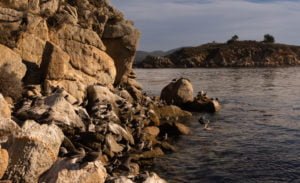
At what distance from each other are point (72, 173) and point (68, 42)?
2390 cm

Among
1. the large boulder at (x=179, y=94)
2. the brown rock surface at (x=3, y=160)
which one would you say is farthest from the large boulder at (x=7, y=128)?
the large boulder at (x=179, y=94)

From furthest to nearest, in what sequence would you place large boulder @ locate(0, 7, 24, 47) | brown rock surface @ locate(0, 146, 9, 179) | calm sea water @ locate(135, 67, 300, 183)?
large boulder @ locate(0, 7, 24, 47) → calm sea water @ locate(135, 67, 300, 183) → brown rock surface @ locate(0, 146, 9, 179)

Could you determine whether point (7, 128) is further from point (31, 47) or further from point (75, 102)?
point (31, 47)

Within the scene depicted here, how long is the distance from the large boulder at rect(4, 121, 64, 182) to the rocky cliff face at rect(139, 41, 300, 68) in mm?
134942

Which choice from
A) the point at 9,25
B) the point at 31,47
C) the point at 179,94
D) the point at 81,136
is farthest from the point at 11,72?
the point at 179,94

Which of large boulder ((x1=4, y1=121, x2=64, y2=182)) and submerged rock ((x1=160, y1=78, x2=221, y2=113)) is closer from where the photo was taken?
large boulder ((x1=4, y1=121, x2=64, y2=182))

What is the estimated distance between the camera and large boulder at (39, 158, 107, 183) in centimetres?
1572

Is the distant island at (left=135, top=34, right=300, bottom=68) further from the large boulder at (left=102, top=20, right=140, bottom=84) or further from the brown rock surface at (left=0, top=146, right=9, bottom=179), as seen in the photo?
the brown rock surface at (left=0, top=146, right=9, bottom=179)

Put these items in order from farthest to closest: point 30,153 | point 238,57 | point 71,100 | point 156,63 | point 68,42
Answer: point 238,57
point 156,63
point 68,42
point 71,100
point 30,153

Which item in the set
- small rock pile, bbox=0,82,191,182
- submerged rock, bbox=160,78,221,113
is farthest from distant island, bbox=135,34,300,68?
small rock pile, bbox=0,82,191,182

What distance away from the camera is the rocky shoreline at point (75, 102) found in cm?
1683

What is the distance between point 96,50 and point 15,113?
17391 mm

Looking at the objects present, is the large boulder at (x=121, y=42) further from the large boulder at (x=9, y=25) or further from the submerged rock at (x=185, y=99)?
the large boulder at (x=9, y=25)

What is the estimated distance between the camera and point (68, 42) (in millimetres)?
38312
